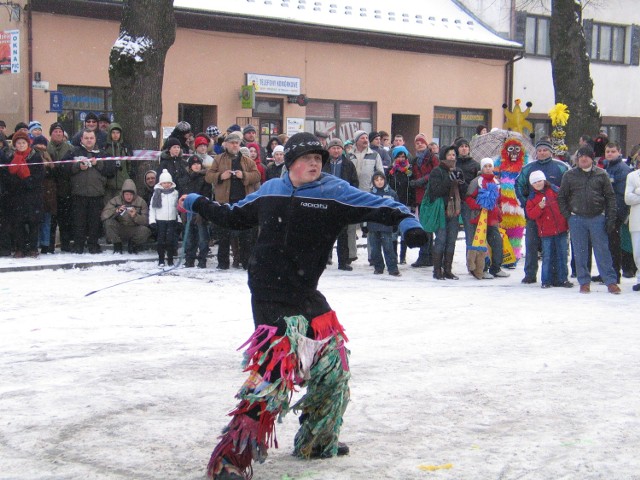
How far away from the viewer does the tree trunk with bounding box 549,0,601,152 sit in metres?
23.5

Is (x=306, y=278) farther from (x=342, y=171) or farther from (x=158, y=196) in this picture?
(x=158, y=196)

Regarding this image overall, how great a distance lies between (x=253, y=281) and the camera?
567 centimetres

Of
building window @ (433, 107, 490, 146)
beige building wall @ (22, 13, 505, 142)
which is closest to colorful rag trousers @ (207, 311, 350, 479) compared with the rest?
beige building wall @ (22, 13, 505, 142)

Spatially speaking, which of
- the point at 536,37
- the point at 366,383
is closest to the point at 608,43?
the point at 536,37

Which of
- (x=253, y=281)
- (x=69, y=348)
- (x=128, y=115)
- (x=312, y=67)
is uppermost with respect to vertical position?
(x=312, y=67)

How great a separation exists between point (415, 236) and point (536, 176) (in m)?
8.39

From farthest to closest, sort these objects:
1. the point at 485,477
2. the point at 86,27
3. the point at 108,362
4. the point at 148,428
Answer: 1. the point at 86,27
2. the point at 108,362
3. the point at 148,428
4. the point at 485,477

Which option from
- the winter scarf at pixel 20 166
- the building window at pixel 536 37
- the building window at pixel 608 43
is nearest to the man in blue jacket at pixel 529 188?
the winter scarf at pixel 20 166

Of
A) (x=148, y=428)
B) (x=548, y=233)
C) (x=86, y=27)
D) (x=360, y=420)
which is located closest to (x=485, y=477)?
(x=360, y=420)

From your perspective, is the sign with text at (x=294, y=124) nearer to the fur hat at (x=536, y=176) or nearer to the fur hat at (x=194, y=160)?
the fur hat at (x=194, y=160)

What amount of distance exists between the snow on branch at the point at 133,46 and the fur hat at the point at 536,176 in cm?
690

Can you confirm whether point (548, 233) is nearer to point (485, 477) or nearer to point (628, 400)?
point (628, 400)

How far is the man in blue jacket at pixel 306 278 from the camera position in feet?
18.0

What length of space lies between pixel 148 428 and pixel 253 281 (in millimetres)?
1254
